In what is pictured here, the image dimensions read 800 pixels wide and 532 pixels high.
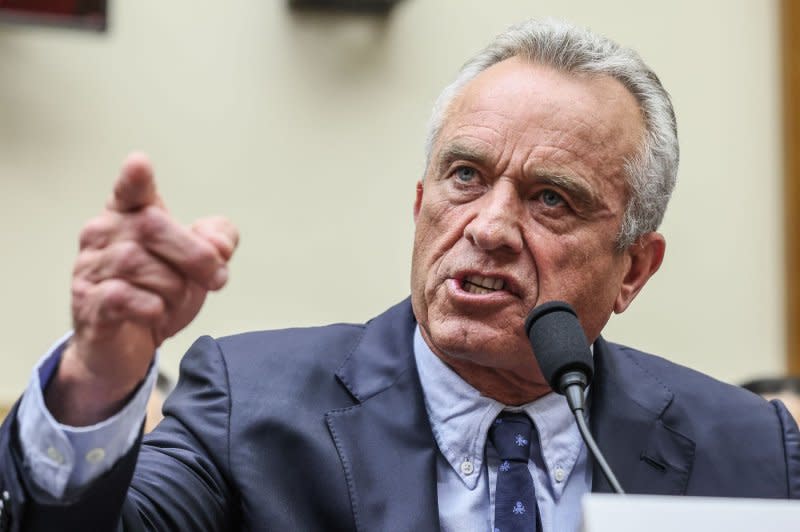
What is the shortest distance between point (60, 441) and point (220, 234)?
0.34 metres

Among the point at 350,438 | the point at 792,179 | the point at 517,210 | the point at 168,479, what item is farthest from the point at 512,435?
the point at 792,179

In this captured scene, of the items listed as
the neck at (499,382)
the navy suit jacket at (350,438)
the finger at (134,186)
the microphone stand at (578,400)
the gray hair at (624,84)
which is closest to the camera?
the finger at (134,186)

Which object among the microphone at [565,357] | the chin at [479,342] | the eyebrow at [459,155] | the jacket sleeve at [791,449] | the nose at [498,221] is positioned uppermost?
the eyebrow at [459,155]

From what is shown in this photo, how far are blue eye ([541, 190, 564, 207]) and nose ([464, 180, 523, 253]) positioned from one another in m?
0.05

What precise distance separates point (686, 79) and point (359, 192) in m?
1.52

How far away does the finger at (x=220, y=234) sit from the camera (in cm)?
171

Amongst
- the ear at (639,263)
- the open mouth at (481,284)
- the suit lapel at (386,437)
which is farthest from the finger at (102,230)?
the ear at (639,263)

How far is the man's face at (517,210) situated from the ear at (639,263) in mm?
66

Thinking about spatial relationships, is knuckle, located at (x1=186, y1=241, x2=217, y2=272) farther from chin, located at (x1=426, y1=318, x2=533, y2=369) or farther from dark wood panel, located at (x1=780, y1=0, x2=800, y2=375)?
dark wood panel, located at (x1=780, y1=0, x2=800, y2=375)

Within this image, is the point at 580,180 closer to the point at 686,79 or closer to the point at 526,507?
the point at 526,507

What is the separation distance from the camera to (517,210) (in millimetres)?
2551

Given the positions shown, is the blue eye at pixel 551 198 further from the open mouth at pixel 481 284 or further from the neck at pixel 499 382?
the neck at pixel 499 382

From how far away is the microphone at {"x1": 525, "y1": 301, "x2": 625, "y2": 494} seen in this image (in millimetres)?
1919

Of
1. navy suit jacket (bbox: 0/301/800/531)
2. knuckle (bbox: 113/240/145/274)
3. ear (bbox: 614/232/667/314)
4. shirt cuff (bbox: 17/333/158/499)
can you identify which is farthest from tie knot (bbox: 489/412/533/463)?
knuckle (bbox: 113/240/145/274)
